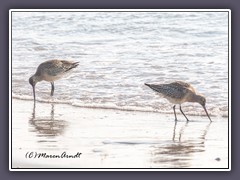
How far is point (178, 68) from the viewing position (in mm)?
11539

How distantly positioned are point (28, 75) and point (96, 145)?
3267 millimetres

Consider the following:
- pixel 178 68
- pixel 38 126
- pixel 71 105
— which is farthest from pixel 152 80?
pixel 38 126

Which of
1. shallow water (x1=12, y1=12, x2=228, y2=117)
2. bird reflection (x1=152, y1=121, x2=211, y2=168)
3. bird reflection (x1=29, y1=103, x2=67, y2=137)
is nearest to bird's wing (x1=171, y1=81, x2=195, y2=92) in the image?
shallow water (x1=12, y1=12, x2=228, y2=117)

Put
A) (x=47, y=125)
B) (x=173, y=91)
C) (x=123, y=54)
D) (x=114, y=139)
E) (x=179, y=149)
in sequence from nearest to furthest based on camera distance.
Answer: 1. (x=179, y=149)
2. (x=114, y=139)
3. (x=47, y=125)
4. (x=173, y=91)
5. (x=123, y=54)

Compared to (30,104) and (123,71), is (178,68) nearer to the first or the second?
(123,71)

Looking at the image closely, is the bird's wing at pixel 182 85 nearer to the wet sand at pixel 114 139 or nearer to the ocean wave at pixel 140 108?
the ocean wave at pixel 140 108

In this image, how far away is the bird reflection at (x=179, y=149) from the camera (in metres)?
8.59

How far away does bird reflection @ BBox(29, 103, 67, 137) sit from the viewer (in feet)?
31.6

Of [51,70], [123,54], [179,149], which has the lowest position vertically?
[179,149]

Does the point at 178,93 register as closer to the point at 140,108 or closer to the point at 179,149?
the point at 140,108

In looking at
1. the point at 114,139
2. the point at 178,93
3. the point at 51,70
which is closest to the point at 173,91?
the point at 178,93

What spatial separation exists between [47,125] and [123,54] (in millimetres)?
2489

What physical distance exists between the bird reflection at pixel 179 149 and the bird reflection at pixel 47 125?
1.30 m

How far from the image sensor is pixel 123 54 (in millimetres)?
12148
